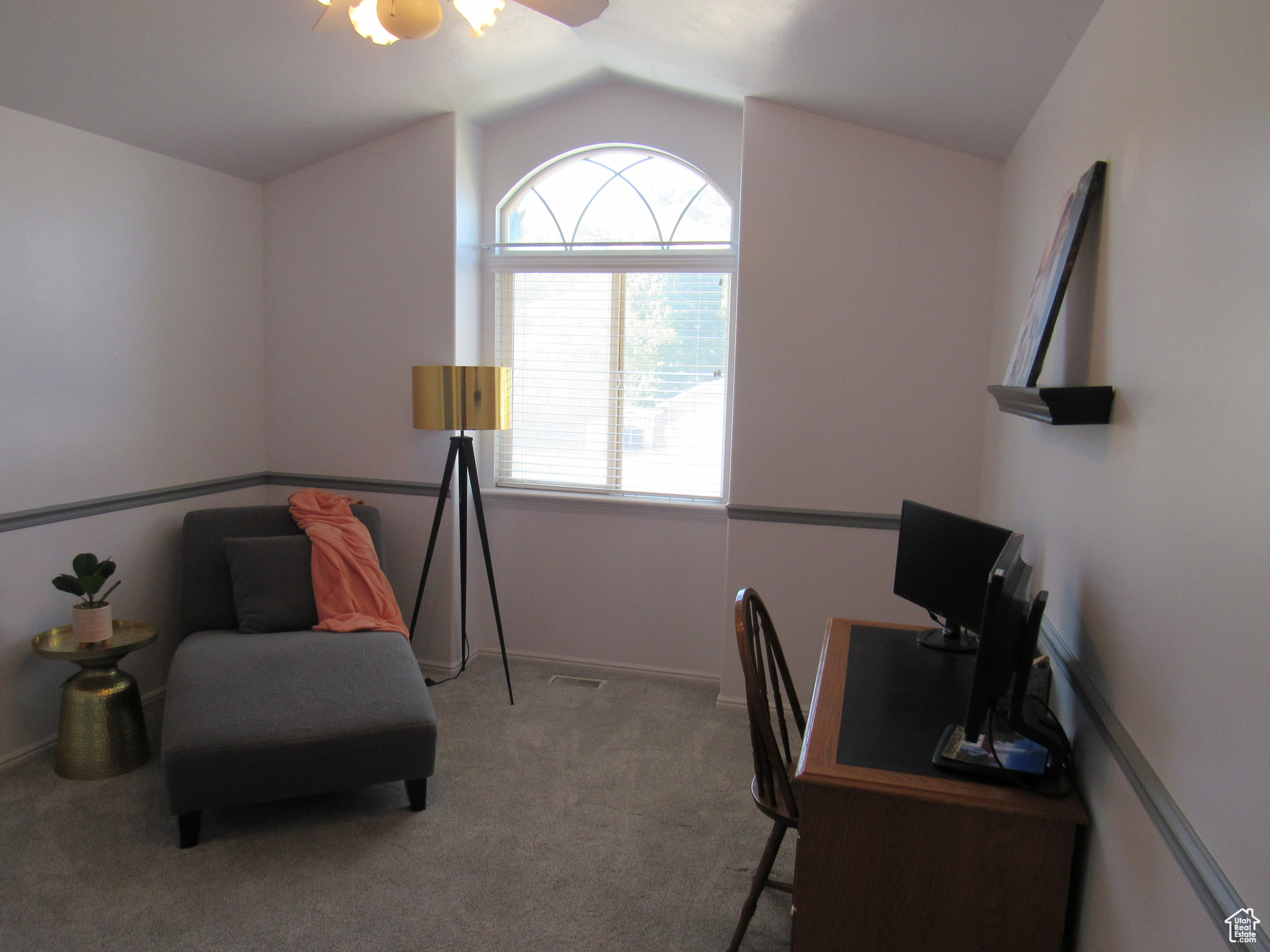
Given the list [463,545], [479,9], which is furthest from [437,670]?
[479,9]

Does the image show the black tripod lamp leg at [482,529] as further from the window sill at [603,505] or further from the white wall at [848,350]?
the white wall at [848,350]

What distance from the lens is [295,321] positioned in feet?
13.9

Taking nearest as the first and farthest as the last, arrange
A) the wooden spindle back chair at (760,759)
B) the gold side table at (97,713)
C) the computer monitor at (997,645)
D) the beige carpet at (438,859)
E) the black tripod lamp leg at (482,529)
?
the computer monitor at (997,645), the wooden spindle back chair at (760,759), the beige carpet at (438,859), the gold side table at (97,713), the black tripod lamp leg at (482,529)

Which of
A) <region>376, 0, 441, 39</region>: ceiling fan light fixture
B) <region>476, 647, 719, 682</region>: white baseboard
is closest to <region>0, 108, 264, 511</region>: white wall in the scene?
<region>476, 647, 719, 682</region>: white baseboard

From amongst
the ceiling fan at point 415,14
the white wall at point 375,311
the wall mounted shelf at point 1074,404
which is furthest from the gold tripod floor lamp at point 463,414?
the wall mounted shelf at point 1074,404

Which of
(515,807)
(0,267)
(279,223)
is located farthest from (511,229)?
(515,807)

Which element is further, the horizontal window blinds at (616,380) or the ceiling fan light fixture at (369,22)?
the horizontal window blinds at (616,380)

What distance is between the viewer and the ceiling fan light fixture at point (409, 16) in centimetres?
186

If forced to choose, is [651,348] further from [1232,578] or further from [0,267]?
[1232,578]

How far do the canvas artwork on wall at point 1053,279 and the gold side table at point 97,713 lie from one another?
10.1 ft

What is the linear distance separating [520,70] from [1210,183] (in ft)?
9.72

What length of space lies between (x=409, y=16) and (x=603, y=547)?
2.68 m

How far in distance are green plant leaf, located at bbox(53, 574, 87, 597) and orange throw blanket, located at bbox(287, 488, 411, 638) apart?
0.82m

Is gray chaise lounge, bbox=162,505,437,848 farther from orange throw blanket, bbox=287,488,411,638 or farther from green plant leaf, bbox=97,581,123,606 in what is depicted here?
green plant leaf, bbox=97,581,123,606
